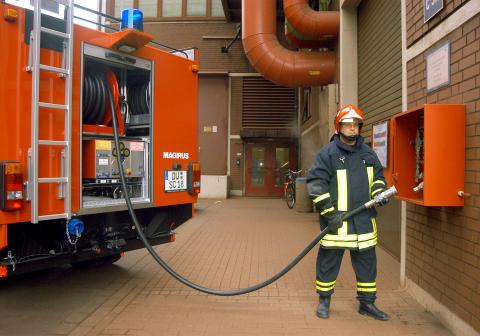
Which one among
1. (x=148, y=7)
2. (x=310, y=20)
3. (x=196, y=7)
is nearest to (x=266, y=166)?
(x=196, y=7)

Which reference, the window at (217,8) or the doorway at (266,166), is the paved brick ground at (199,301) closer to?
the doorway at (266,166)

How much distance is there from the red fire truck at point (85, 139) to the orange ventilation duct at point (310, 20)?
4.84 meters

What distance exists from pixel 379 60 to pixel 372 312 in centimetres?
414

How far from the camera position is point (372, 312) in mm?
4160

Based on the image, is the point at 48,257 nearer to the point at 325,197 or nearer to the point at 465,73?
the point at 325,197

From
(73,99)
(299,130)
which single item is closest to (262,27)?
(299,130)

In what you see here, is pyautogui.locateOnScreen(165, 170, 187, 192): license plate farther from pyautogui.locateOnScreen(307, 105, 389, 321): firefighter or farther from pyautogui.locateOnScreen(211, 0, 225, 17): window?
pyautogui.locateOnScreen(211, 0, 225, 17): window

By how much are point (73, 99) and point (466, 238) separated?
3455 millimetres

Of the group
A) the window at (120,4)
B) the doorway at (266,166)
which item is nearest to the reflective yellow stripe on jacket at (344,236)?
the doorway at (266,166)

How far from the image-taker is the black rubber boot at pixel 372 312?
411 centimetres

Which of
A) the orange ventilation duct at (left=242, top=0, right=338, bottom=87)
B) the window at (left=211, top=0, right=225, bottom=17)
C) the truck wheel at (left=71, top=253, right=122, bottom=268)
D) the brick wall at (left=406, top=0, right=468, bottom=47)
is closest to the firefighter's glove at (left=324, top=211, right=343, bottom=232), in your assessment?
the brick wall at (left=406, top=0, right=468, bottom=47)

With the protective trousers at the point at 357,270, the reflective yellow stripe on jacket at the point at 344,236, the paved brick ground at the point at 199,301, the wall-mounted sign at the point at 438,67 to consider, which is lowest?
the paved brick ground at the point at 199,301

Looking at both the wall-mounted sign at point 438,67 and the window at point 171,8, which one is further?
the window at point 171,8

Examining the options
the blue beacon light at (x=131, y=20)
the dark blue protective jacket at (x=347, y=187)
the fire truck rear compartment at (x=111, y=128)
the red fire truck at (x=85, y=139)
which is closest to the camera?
the red fire truck at (x=85, y=139)
